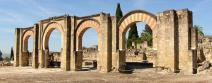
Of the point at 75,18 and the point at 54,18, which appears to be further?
the point at 54,18

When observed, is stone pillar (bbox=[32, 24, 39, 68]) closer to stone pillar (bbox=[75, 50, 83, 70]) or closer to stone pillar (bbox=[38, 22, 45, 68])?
stone pillar (bbox=[38, 22, 45, 68])

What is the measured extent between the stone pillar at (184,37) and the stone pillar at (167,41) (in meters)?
0.23

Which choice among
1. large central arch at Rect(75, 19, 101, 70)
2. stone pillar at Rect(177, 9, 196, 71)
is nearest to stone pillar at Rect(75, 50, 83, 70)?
large central arch at Rect(75, 19, 101, 70)

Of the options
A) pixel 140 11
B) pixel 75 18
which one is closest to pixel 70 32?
pixel 75 18

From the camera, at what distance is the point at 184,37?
14773mm

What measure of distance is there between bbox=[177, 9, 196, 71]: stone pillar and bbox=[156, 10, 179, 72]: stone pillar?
23 centimetres

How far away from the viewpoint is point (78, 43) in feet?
63.4

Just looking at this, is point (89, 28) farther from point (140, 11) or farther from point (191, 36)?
point (191, 36)

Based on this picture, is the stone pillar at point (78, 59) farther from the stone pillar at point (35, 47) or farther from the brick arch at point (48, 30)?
the stone pillar at point (35, 47)

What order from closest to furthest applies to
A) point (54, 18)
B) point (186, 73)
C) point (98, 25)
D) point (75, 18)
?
point (186, 73) → point (98, 25) → point (75, 18) → point (54, 18)

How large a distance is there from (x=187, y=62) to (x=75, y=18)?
7762 millimetres

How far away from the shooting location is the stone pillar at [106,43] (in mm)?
17250

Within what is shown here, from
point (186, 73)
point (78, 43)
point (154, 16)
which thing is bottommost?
point (186, 73)

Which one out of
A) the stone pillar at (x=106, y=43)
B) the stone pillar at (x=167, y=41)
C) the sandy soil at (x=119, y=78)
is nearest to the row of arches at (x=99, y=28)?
the stone pillar at (x=106, y=43)
